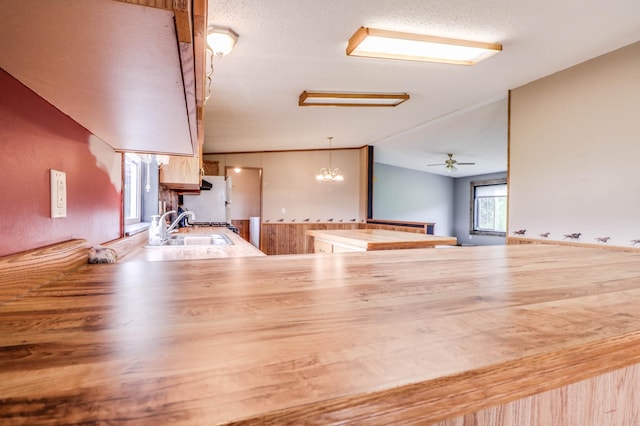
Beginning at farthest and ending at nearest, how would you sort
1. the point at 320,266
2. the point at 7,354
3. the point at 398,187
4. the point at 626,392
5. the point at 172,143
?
the point at 398,187
the point at 172,143
the point at 320,266
the point at 626,392
the point at 7,354

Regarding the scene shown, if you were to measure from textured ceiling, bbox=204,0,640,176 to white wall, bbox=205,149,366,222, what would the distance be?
1.77 m

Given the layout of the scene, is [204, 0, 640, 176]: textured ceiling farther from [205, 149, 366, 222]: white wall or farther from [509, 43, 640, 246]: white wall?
[205, 149, 366, 222]: white wall

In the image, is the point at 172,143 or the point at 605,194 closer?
the point at 172,143

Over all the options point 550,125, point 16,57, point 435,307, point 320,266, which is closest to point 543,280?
point 435,307

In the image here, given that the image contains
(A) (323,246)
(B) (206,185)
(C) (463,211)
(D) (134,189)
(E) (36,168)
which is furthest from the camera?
(C) (463,211)

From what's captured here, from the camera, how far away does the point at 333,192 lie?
24.3 ft

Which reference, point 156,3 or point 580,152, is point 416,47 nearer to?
point 580,152

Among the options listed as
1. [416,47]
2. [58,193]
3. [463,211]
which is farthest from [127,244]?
[463,211]

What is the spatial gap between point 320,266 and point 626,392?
29.1 inches

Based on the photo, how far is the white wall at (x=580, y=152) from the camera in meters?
2.58

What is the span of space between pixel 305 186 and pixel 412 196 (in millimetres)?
3972

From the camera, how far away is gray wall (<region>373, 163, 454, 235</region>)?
9.31m

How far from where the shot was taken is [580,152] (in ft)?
9.53

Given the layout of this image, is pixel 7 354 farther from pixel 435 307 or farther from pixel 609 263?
pixel 609 263
